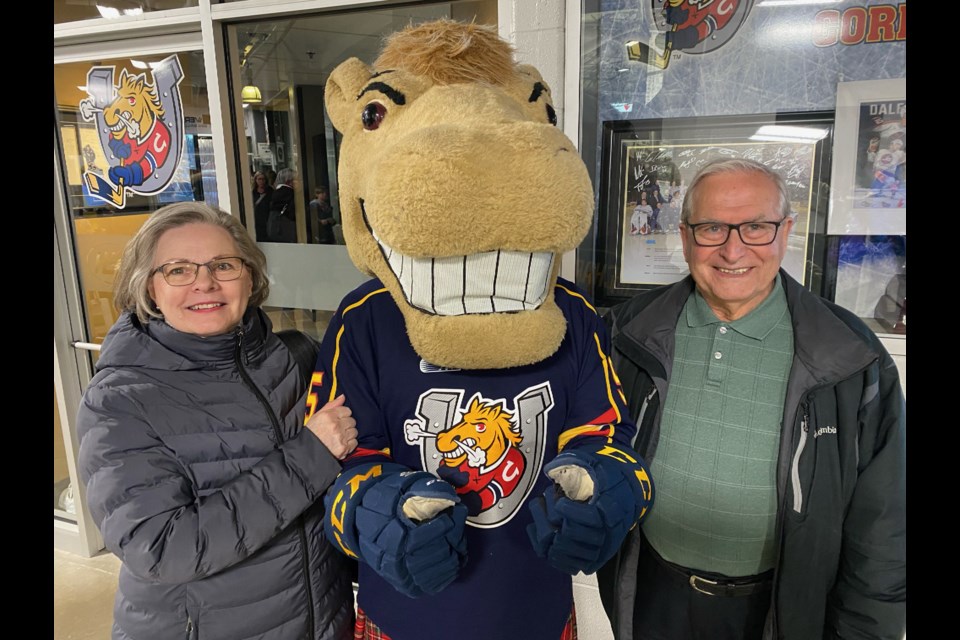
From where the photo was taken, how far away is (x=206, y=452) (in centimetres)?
142

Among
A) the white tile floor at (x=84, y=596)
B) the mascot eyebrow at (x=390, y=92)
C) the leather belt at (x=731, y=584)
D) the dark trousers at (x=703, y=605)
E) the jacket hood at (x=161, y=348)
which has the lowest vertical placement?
the white tile floor at (x=84, y=596)

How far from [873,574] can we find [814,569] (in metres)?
0.17

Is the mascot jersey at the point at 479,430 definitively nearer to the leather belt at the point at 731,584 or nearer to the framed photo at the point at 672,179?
the leather belt at the point at 731,584

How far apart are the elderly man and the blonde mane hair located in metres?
0.75

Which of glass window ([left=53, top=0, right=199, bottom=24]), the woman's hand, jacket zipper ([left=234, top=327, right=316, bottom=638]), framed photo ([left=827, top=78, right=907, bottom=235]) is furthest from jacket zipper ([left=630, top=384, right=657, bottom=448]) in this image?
glass window ([left=53, top=0, right=199, bottom=24])

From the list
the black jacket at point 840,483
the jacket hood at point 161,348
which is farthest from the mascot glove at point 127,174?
the black jacket at point 840,483

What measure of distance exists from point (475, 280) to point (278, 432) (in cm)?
75

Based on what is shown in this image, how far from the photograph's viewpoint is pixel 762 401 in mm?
1603

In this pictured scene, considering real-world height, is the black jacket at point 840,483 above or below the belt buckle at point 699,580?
above

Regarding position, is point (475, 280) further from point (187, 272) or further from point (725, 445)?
point (725, 445)

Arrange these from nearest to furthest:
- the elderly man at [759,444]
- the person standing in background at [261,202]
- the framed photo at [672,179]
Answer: the elderly man at [759,444] → the framed photo at [672,179] → the person standing in background at [261,202]

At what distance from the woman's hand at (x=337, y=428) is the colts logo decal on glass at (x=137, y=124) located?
2376 millimetres

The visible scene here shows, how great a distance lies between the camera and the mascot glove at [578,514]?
110 cm
